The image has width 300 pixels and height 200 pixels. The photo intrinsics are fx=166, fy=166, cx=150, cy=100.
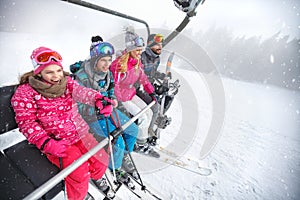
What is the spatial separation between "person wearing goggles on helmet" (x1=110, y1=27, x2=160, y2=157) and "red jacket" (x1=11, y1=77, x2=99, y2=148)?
3.06ft

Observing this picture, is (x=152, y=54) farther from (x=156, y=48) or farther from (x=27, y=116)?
(x=27, y=116)

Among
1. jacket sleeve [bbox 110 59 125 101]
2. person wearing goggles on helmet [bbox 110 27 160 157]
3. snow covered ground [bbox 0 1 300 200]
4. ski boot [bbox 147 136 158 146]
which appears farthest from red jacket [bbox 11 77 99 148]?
ski boot [bbox 147 136 158 146]

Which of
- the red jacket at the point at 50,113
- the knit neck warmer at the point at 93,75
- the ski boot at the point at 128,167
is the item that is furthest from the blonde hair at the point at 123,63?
the ski boot at the point at 128,167

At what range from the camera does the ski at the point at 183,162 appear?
3.07 m

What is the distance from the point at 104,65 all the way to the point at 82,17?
2689 centimetres

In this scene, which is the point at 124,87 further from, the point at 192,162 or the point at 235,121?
the point at 235,121

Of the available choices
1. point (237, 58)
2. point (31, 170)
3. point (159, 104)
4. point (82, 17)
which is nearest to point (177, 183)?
point (159, 104)

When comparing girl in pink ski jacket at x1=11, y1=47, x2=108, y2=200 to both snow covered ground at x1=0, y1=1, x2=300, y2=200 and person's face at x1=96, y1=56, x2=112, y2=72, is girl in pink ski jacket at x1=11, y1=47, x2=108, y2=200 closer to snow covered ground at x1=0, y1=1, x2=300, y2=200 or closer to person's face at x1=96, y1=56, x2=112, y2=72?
person's face at x1=96, y1=56, x2=112, y2=72

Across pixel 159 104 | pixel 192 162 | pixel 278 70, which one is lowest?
pixel 278 70

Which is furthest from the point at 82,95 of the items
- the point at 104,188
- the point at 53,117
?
the point at 104,188

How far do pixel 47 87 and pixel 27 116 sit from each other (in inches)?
10.5

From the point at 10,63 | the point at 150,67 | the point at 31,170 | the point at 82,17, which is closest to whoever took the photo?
the point at 31,170

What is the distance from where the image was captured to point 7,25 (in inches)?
661

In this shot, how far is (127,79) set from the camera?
2721 mm
